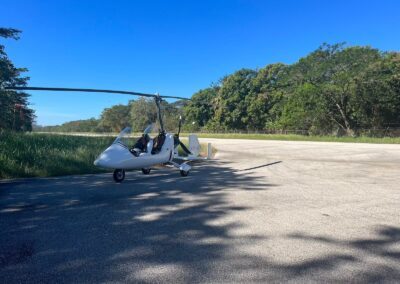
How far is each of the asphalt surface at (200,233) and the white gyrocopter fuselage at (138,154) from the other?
0.72 metres

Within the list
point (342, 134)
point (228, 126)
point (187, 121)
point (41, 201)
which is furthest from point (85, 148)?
point (187, 121)

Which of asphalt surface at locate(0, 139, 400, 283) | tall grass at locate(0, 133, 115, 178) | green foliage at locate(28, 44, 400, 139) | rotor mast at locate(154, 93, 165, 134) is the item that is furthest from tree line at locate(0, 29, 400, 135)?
asphalt surface at locate(0, 139, 400, 283)

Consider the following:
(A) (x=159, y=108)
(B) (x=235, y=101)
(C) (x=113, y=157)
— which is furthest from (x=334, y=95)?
(C) (x=113, y=157)

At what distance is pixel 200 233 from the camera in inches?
162

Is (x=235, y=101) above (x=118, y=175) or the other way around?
above

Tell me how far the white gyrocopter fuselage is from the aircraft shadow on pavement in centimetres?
117

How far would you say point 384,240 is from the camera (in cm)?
387

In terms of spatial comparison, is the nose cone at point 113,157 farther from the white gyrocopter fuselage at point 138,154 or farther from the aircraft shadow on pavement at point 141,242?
the aircraft shadow on pavement at point 141,242

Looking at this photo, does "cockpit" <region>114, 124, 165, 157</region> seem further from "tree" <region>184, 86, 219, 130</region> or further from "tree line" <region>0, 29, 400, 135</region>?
"tree" <region>184, 86, 219, 130</region>

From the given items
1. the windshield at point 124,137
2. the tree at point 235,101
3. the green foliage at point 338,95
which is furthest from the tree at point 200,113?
the windshield at point 124,137

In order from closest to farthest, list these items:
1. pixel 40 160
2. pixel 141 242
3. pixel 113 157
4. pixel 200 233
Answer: pixel 141 242 < pixel 200 233 < pixel 113 157 < pixel 40 160

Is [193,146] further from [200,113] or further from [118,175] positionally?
[200,113]

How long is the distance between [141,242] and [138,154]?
4840 millimetres

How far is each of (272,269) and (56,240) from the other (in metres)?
2.69
